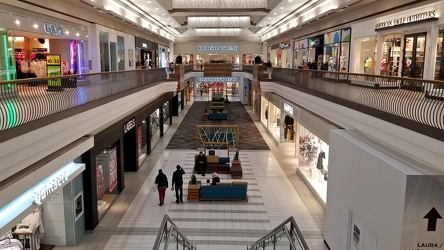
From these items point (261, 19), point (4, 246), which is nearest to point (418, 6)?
point (4, 246)

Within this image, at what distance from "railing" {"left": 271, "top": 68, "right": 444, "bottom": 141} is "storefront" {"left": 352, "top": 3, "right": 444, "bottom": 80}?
341 centimetres

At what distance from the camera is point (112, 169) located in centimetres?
1316

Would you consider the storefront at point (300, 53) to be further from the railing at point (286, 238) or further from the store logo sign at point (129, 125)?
the railing at point (286, 238)

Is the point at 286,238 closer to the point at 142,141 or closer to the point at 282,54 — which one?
the point at 142,141

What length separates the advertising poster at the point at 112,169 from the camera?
13.0 m

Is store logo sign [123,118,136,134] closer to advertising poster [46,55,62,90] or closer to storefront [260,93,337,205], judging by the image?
advertising poster [46,55,62,90]

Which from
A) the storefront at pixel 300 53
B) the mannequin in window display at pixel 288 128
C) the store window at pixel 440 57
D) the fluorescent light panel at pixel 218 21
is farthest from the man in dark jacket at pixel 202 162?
the fluorescent light panel at pixel 218 21

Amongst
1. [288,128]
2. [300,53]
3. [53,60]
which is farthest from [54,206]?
[300,53]

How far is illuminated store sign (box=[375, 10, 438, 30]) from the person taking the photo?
11.8 metres

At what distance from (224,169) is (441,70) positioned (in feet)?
29.3

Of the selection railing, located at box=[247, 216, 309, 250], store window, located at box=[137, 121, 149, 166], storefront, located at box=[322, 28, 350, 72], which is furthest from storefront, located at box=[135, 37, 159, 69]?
railing, located at box=[247, 216, 309, 250]

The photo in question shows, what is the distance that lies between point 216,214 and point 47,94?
21.3 ft

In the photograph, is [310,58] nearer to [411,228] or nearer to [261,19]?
[261,19]

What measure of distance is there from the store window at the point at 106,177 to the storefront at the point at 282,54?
22347 mm
